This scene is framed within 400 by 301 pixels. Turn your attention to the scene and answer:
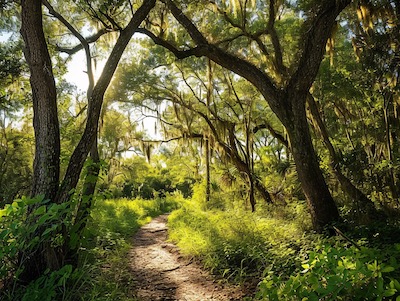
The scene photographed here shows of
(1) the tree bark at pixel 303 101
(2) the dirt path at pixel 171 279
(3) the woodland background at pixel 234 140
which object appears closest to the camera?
(3) the woodland background at pixel 234 140

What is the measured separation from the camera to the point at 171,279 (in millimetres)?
4688

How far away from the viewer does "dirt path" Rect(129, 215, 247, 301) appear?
13.1 ft

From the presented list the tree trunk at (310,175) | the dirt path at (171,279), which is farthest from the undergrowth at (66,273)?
the tree trunk at (310,175)

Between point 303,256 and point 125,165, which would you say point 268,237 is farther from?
point 125,165

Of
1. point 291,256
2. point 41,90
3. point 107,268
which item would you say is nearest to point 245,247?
point 291,256

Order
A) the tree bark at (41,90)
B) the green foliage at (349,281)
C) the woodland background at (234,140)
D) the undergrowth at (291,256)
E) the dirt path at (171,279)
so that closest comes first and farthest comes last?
the green foliage at (349,281) → the undergrowth at (291,256) → the woodland background at (234,140) → the tree bark at (41,90) → the dirt path at (171,279)

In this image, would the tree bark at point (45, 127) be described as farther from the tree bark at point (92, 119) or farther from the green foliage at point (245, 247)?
the green foliage at point (245, 247)

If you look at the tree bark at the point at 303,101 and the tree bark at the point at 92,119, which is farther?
the tree bark at the point at 303,101

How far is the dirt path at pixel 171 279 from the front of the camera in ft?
13.1

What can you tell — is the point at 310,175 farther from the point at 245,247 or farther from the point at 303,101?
the point at 245,247

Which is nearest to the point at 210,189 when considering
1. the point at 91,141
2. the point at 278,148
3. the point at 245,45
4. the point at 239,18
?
the point at 278,148

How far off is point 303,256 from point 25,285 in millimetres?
3452

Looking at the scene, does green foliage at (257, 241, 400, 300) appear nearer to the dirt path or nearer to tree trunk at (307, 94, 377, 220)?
the dirt path

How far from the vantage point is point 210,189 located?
15.5 metres
